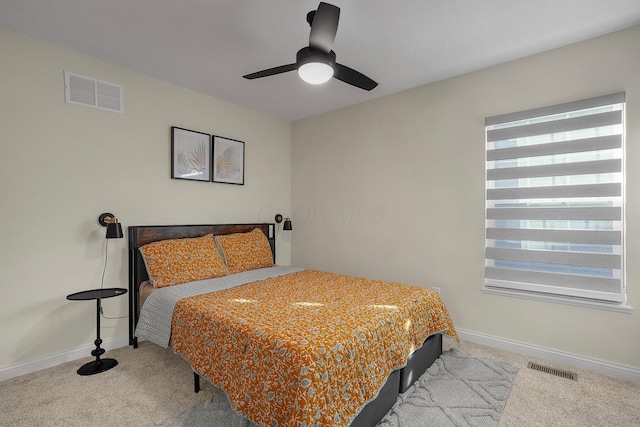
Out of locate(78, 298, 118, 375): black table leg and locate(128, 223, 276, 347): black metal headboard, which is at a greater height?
locate(128, 223, 276, 347): black metal headboard

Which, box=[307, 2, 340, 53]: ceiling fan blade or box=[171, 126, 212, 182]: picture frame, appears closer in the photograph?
box=[307, 2, 340, 53]: ceiling fan blade

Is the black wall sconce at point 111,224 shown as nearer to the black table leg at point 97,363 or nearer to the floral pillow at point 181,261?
the floral pillow at point 181,261

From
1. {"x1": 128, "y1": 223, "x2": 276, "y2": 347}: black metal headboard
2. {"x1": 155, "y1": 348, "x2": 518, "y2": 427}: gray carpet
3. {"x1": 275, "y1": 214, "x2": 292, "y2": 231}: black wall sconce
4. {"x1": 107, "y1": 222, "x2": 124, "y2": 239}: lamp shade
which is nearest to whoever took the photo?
{"x1": 155, "y1": 348, "x2": 518, "y2": 427}: gray carpet

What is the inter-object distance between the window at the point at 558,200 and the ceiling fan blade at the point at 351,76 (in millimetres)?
1400

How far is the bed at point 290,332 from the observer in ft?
4.93

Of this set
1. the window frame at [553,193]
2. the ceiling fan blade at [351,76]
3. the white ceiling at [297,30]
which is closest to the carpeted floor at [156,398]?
the window frame at [553,193]

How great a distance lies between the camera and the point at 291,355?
150 centimetres

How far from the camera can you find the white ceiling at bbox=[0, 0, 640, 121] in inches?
81.3

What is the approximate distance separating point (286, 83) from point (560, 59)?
2.45 meters

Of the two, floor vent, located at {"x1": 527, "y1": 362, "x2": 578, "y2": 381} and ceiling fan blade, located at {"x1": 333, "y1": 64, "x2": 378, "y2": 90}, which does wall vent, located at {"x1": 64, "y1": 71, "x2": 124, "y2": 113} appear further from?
floor vent, located at {"x1": 527, "y1": 362, "x2": 578, "y2": 381}

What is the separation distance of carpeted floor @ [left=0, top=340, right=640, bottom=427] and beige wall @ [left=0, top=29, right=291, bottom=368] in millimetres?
448

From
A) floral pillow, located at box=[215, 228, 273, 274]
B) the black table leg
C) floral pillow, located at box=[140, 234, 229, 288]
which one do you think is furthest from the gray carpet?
floral pillow, located at box=[215, 228, 273, 274]

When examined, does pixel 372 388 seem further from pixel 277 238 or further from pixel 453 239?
pixel 277 238

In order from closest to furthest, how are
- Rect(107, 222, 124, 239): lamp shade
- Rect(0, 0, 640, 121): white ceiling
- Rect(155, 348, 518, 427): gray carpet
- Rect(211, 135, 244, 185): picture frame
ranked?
Rect(155, 348, 518, 427): gray carpet < Rect(0, 0, 640, 121): white ceiling < Rect(107, 222, 124, 239): lamp shade < Rect(211, 135, 244, 185): picture frame
